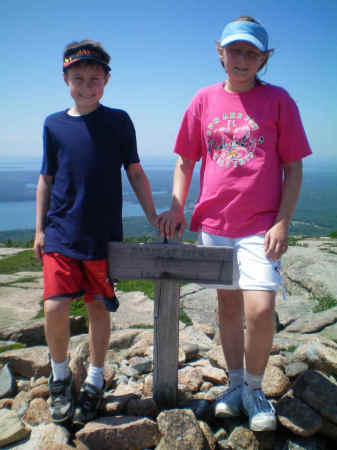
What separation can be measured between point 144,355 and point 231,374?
58.3 inches

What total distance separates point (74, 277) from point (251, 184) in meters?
1.39

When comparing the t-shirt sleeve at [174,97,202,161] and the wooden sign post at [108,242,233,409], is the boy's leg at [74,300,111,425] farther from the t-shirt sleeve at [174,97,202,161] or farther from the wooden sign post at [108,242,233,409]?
the t-shirt sleeve at [174,97,202,161]

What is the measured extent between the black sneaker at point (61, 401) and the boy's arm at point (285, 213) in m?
1.71

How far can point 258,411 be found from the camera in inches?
104

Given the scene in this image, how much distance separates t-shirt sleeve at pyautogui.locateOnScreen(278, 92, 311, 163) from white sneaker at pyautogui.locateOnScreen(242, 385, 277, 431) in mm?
1610

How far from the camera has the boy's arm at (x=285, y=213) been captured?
2.64 meters

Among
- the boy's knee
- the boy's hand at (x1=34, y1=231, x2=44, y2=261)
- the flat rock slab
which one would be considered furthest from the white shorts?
the flat rock slab

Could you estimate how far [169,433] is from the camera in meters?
2.69

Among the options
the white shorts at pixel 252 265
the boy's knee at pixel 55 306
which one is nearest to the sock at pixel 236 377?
the white shorts at pixel 252 265

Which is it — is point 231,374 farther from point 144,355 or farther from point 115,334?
point 115,334

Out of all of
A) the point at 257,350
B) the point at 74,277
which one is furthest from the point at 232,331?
the point at 74,277

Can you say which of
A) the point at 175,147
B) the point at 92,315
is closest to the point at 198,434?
the point at 92,315

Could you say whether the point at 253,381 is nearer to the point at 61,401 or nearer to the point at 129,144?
the point at 61,401

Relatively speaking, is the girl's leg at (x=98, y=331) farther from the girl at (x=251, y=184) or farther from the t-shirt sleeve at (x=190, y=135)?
the t-shirt sleeve at (x=190, y=135)
